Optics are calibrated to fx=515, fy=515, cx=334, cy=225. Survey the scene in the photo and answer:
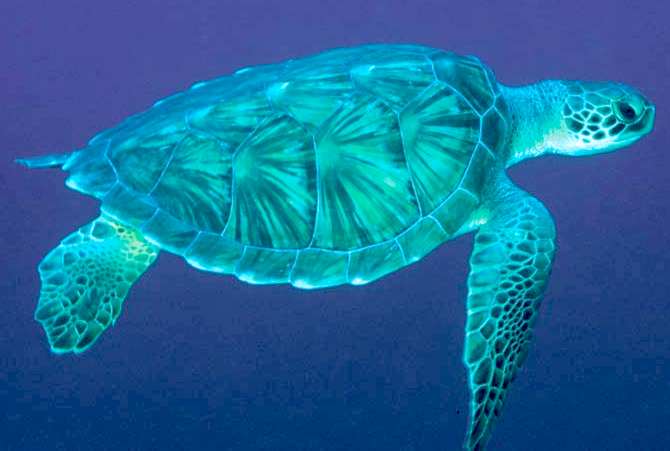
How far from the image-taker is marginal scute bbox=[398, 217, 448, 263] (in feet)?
7.52

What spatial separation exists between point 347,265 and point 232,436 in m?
2.04

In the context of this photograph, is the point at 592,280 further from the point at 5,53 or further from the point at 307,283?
the point at 5,53

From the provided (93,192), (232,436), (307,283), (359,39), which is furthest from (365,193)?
(359,39)

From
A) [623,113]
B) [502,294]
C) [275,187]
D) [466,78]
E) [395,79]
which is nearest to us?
[502,294]

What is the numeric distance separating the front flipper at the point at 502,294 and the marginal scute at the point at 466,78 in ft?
1.45

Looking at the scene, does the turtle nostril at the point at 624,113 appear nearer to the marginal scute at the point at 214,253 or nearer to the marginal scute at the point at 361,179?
the marginal scute at the point at 361,179

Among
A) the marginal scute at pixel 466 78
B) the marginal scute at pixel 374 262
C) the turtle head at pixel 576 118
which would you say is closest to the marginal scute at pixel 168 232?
the marginal scute at pixel 374 262

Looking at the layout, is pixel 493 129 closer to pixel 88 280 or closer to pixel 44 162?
pixel 88 280

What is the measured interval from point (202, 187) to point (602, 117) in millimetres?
2173

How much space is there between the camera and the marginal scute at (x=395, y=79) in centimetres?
236

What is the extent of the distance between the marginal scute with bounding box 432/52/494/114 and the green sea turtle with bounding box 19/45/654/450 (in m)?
0.01

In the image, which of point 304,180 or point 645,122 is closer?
point 304,180

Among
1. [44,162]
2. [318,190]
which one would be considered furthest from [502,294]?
[44,162]

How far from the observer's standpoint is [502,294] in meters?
2.18
